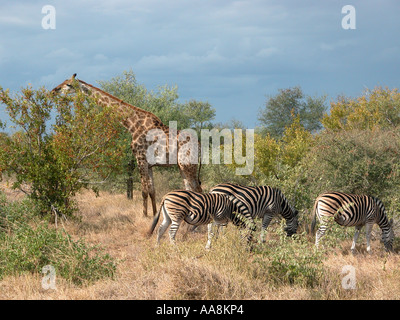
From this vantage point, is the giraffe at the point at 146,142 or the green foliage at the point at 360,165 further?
the giraffe at the point at 146,142

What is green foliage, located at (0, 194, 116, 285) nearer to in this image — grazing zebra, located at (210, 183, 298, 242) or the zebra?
grazing zebra, located at (210, 183, 298, 242)

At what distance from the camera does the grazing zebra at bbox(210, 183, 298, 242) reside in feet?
32.0

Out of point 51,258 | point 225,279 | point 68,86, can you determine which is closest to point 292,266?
point 225,279

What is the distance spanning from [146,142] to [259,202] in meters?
5.06

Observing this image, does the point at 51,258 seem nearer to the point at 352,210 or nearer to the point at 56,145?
the point at 56,145

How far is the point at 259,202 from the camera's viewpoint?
400 inches

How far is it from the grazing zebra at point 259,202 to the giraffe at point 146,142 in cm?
329

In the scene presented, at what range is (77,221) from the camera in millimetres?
12742

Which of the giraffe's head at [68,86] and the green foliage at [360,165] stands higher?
the giraffe's head at [68,86]

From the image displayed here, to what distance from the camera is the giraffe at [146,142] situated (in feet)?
44.0

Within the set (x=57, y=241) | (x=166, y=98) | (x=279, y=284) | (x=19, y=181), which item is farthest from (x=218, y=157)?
(x=279, y=284)

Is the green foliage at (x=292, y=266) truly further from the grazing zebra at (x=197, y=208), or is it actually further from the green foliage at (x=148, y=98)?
the green foliage at (x=148, y=98)

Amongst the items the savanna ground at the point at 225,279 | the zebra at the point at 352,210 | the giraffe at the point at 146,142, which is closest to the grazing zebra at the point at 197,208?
the savanna ground at the point at 225,279
